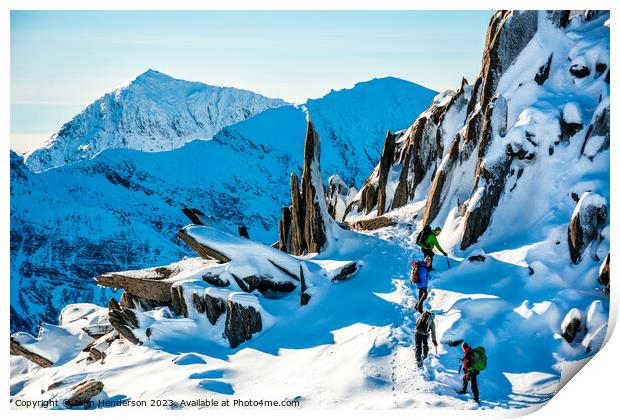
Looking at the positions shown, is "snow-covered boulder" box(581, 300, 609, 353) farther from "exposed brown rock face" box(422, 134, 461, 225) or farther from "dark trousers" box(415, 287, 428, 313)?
"exposed brown rock face" box(422, 134, 461, 225)

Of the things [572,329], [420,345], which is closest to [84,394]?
[420,345]

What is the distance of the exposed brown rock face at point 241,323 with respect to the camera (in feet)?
82.5

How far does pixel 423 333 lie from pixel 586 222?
7642 mm

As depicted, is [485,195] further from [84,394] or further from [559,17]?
[84,394]

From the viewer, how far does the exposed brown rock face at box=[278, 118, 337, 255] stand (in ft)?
110

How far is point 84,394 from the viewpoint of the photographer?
2105 cm

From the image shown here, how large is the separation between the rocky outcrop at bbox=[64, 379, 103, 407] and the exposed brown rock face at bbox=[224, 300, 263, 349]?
546 cm

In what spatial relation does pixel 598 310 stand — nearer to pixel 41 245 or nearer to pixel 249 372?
pixel 249 372

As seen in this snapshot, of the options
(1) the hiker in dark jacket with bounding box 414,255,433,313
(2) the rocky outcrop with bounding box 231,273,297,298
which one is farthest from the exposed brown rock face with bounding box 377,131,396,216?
(1) the hiker in dark jacket with bounding box 414,255,433,313

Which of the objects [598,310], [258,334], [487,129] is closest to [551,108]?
[487,129]

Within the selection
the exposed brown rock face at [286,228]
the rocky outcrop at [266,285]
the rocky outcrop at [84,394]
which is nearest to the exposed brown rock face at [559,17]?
the rocky outcrop at [266,285]

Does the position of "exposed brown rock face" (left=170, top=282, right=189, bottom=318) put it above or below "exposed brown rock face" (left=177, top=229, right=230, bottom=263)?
below

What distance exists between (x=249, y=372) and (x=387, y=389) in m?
5.48

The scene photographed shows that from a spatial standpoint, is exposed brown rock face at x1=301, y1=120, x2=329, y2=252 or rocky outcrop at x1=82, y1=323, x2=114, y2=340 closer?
rocky outcrop at x1=82, y1=323, x2=114, y2=340
